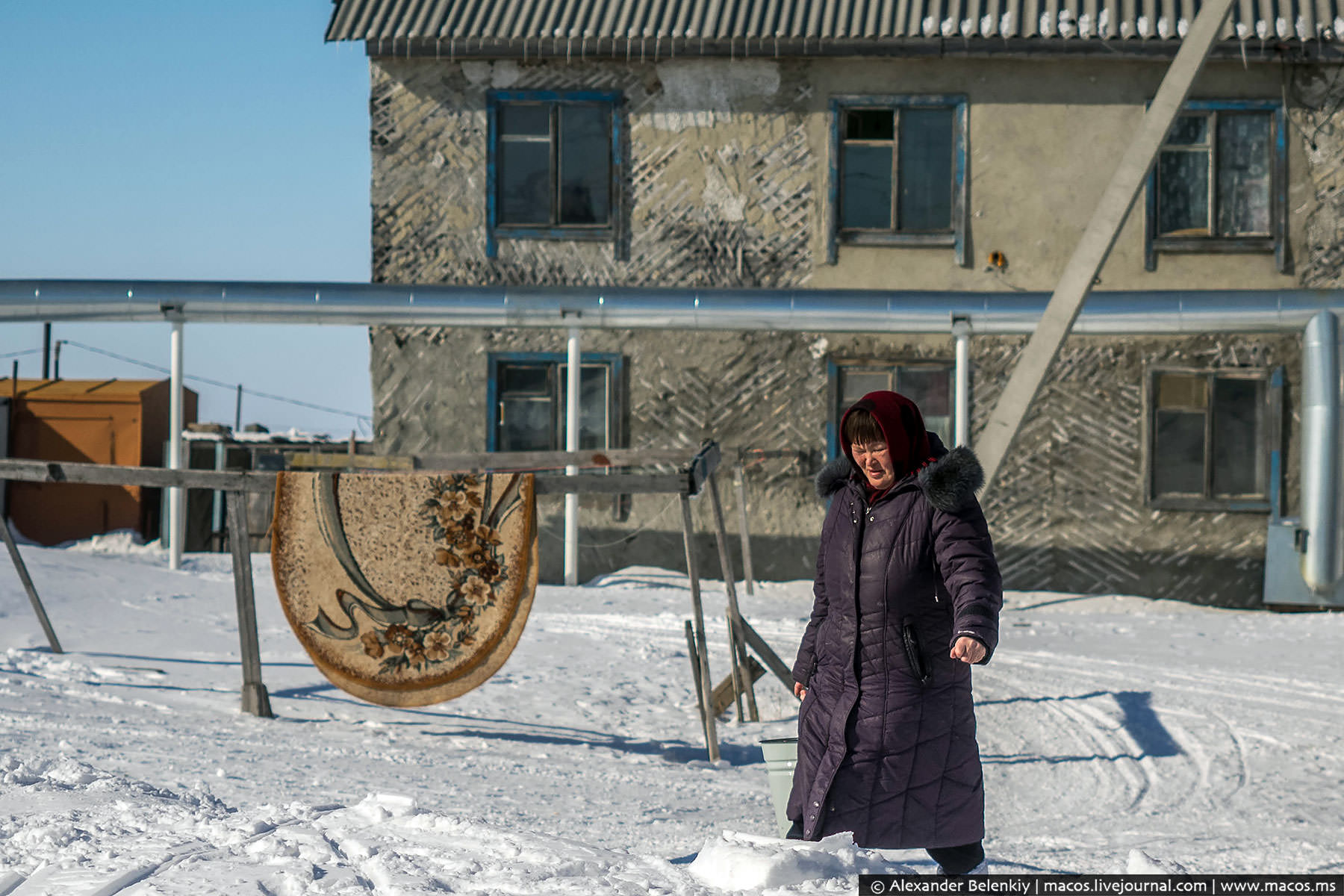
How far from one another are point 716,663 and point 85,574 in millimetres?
5560

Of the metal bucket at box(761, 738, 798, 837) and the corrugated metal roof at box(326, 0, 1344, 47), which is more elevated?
the corrugated metal roof at box(326, 0, 1344, 47)

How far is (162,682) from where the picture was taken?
7.09 metres

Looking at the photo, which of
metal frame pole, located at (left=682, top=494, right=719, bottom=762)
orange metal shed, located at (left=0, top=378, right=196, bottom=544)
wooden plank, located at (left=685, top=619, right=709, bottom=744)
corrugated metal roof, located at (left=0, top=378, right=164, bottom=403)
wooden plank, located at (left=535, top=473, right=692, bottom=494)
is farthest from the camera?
corrugated metal roof, located at (left=0, top=378, right=164, bottom=403)

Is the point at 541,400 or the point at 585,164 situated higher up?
the point at 585,164

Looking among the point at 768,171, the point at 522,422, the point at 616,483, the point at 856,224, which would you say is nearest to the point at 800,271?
the point at 856,224

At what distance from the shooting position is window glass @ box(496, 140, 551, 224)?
1352 cm

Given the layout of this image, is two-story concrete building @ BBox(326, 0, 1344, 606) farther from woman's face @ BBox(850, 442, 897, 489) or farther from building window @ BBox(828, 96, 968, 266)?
woman's face @ BBox(850, 442, 897, 489)

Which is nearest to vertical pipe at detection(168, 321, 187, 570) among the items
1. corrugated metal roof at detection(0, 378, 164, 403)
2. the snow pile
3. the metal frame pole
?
corrugated metal roof at detection(0, 378, 164, 403)

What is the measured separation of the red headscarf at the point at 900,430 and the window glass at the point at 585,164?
1030cm

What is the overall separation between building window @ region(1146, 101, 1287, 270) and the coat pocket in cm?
1093

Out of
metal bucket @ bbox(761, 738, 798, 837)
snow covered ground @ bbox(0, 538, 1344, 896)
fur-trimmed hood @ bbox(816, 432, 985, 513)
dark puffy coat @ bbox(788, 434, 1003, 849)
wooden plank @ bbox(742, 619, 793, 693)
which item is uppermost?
fur-trimmed hood @ bbox(816, 432, 985, 513)

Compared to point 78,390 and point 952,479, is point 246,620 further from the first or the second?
point 78,390

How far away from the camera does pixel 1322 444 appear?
11570mm

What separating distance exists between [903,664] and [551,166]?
1087cm
